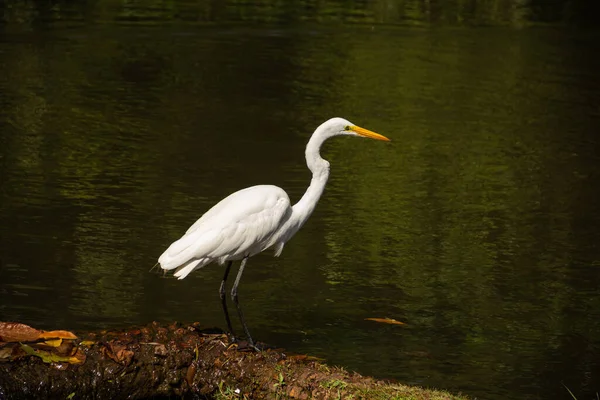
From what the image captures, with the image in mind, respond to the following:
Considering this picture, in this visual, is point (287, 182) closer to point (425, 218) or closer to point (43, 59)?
point (425, 218)

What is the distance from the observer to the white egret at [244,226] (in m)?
6.46

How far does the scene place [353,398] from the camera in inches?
220

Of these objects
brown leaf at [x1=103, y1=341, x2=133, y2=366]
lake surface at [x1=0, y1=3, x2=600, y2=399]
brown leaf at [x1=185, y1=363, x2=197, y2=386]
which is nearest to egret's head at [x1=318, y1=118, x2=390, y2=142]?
lake surface at [x1=0, y1=3, x2=600, y2=399]

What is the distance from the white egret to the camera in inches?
255

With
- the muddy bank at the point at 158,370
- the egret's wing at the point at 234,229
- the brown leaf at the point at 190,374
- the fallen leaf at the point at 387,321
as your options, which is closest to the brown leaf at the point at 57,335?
the muddy bank at the point at 158,370

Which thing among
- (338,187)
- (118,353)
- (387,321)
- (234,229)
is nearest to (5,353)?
(118,353)

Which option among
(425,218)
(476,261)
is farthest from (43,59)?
(476,261)

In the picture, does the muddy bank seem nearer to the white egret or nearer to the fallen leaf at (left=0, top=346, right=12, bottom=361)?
the fallen leaf at (left=0, top=346, right=12, bottom=361)

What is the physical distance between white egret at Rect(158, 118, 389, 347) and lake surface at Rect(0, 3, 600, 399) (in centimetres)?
76

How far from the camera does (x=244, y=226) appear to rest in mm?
6617

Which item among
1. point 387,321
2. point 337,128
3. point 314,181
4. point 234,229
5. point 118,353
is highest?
point 337,128

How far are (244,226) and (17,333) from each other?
148 centimetres

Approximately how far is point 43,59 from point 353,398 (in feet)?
39.0

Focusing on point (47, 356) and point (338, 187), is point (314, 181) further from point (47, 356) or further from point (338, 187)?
point (338, 187)
